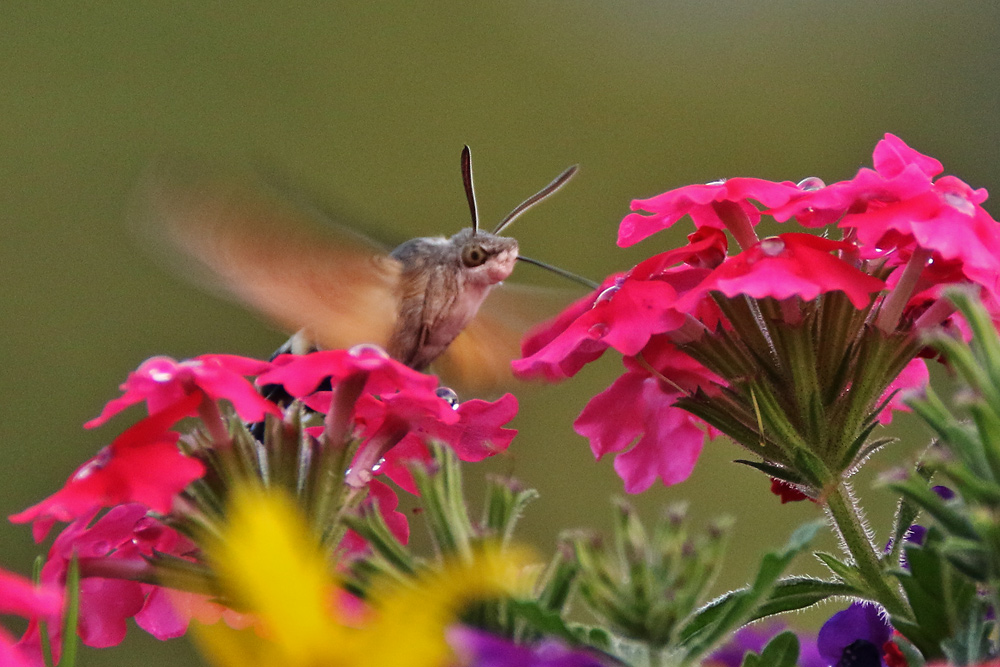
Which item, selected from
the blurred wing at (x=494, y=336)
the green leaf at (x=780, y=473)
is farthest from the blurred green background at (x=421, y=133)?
the green leaf at (x=780, y=473)

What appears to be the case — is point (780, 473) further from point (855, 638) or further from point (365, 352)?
A: point (365, 352)

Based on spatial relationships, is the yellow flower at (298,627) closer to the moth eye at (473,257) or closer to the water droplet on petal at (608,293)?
the water droplet on petal at (608,293)

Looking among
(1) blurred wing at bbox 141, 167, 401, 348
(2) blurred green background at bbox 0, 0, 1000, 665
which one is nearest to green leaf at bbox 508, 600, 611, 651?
(1) blurred wing at bbox 141, 167, 401, 348

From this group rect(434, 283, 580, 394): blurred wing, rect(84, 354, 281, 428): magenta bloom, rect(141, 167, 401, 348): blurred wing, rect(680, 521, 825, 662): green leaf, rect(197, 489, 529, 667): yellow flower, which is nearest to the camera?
rect(197, 489, 529, 667): yellow flower

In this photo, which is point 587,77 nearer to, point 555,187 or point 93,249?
point 93,249

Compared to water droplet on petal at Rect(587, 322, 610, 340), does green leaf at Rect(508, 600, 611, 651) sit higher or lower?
lower

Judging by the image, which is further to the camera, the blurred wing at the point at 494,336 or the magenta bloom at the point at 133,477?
the blurred wing at the point at 494,336

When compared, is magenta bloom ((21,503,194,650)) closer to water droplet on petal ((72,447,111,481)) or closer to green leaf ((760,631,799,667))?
water droplet on petal ((72,447,111,481))

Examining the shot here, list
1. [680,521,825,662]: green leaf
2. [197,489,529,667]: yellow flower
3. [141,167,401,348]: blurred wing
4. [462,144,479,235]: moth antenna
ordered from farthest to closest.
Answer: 1. [462,144,479,235]: moth antenna
2. [141,167,401,348]: blurred wing
3. [680,521,825,662]: green leaf
4. [197,489,529,667]: yellow flower
